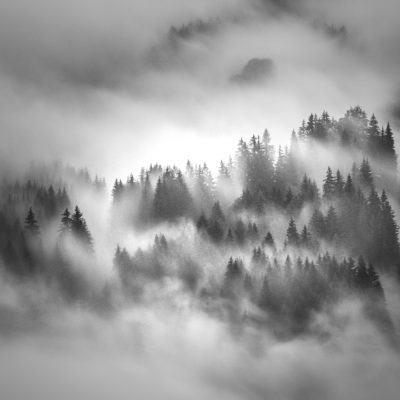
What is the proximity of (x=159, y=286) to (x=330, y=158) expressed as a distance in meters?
50.7

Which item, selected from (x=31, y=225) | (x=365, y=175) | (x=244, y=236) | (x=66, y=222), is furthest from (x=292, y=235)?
(x=31, y=225)

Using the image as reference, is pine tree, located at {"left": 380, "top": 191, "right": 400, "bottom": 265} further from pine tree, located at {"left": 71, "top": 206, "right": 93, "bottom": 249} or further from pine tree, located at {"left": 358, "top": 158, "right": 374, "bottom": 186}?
pine tree, located at {"left": 71, "top": 206, "right": 93, "bottom": 249}

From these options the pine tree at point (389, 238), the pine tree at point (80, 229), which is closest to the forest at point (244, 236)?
the pine tree at point (389, 238)

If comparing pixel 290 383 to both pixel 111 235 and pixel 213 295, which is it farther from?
pixel 111 235

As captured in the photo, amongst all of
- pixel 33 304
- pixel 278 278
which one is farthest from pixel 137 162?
pixel 278 278

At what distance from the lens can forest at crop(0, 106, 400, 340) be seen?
142250 millimetres

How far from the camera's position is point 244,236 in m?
146

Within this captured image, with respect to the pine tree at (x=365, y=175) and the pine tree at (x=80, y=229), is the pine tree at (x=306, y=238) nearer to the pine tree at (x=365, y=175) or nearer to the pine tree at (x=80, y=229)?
the pine tree at (x=365, y=175)

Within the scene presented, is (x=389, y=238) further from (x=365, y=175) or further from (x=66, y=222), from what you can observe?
(x=66, y=222)

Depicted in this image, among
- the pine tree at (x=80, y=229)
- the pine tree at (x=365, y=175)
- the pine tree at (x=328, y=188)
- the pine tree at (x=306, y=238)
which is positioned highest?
the pine tree at (x=365, y=175)

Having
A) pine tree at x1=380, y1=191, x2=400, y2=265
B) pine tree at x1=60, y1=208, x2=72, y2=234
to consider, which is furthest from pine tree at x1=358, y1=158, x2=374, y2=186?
pine tree at x1=60, y1=208, x2=72, y2=234

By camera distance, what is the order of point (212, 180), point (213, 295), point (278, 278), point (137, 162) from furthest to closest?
point (137, 162), point (212, 180), point (213, 295), point (278, 278)

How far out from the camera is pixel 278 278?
142 meters

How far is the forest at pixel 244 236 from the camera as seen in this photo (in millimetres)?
142250
